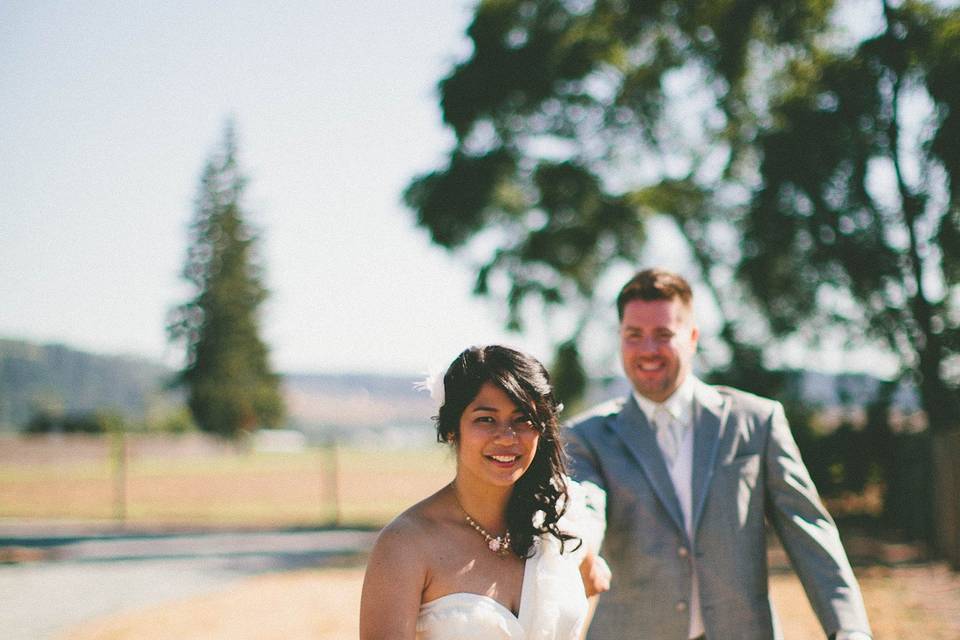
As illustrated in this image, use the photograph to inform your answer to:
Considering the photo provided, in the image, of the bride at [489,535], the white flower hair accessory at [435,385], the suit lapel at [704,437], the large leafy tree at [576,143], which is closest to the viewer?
the bride at [489,535]

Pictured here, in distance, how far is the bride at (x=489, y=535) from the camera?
7.49 feet

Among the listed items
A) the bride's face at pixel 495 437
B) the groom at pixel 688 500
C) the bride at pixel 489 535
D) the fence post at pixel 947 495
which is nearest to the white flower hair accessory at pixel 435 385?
the bride at pixel 489 535

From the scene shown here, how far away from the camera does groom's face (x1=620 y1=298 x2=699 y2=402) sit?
10.4 ft

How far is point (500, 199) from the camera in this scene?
1841cm

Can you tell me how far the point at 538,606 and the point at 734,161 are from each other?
611 inches

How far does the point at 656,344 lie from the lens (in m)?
3.18

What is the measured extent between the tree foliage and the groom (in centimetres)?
970

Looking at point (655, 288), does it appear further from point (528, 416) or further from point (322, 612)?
point (322, 612)

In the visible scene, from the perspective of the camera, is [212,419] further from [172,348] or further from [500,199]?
[500,199]

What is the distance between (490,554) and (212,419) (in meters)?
57.5

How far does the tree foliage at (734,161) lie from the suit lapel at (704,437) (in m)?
9.67

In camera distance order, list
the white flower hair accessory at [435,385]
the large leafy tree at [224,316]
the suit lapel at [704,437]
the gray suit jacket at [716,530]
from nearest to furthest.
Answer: the white flower hair accessory at [435,385] → the gray suit jacket at [716,530] → the suit lapel at [704,437] → the large leafy tree at [224,316]

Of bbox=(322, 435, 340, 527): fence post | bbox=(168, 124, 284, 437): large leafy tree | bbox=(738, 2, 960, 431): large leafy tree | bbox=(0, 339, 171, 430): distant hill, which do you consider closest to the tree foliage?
bbox=(738, 2, 960, 431): large leafy tree

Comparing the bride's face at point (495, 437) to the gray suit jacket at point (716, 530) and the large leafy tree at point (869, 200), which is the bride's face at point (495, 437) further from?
the large leafy tree at point (869, 200)
